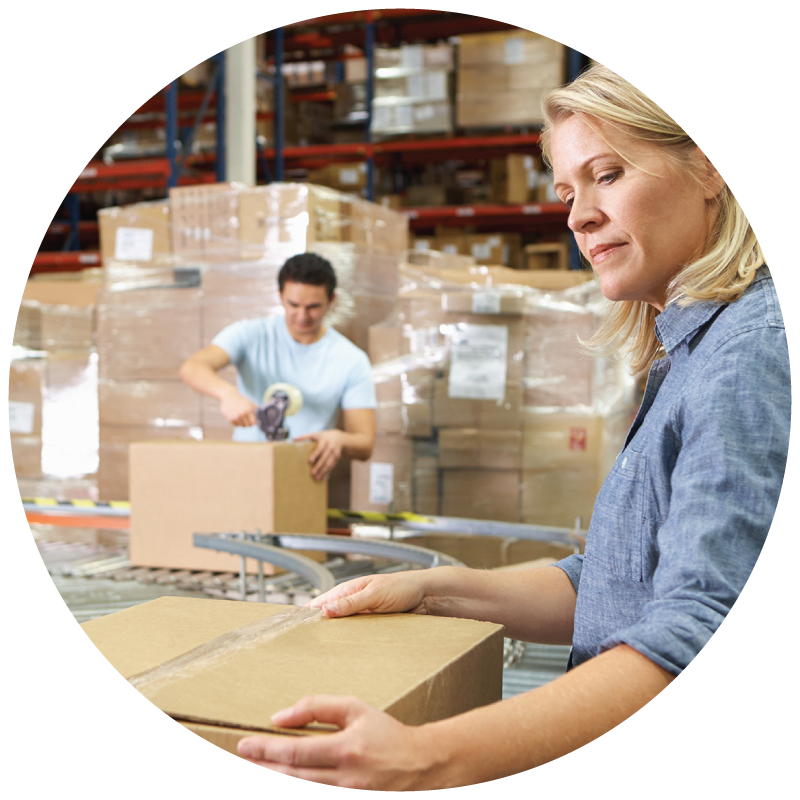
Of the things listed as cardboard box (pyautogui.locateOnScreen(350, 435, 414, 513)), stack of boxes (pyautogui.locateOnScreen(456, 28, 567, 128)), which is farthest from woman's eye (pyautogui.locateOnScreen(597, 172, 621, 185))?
stack of boxes (pyautogui.locateOnScreen(456, 28, 567, 128))

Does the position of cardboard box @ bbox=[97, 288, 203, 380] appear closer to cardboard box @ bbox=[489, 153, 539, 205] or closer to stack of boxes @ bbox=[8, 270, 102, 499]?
stack of boxes @ bbox=[8, 270, 102, 499]

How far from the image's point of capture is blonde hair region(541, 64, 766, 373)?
829 millimetres

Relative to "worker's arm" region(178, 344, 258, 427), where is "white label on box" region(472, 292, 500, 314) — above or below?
above

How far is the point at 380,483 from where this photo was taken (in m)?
3.04

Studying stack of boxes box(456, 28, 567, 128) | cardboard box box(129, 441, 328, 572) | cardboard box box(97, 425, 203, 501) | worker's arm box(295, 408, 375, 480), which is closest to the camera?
cardboard box box(129, 441, 328, 572)

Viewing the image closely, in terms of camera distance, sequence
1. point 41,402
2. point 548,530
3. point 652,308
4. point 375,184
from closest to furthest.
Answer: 1. point 652,308
2. point 548,530
3. point 41,402
4. point 375,184

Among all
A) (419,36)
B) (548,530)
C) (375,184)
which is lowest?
(548,530)

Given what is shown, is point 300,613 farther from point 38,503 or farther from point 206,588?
point 38,503

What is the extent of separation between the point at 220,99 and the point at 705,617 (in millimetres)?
4623

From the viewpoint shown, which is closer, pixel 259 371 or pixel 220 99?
pixel 259 371

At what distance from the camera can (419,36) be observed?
613 cm

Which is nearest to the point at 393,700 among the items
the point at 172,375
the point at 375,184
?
the point at 172,375

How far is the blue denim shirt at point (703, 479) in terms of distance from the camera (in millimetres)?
695

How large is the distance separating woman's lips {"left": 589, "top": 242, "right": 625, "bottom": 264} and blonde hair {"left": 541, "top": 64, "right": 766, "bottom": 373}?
2.9 inches
